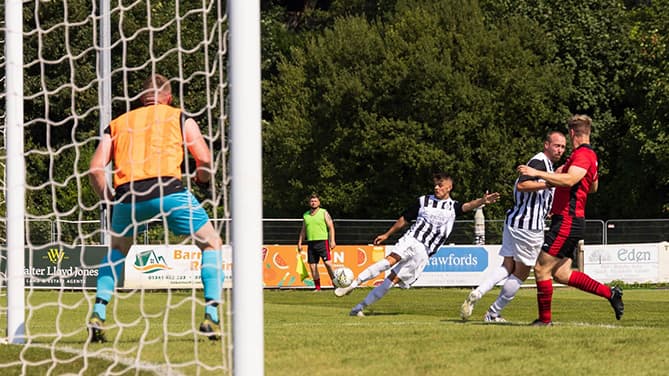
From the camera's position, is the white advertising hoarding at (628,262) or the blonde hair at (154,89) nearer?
the blonde hair at (154,89)

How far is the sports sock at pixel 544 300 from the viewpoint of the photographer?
12.1 meters

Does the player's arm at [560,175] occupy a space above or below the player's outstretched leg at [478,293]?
above

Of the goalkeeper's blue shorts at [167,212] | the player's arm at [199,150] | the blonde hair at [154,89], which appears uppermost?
the blonde hair at [154,89]

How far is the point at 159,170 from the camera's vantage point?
8.91 meters

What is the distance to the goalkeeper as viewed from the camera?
9.02 meters

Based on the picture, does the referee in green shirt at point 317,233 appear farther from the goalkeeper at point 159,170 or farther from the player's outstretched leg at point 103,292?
the goalkeeper at point 159,170

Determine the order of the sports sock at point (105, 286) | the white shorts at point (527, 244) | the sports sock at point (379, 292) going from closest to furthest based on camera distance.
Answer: the sports sock at point (105, 286) → the white shorts at point (527, 244) → the sports sock at point (379, 292)

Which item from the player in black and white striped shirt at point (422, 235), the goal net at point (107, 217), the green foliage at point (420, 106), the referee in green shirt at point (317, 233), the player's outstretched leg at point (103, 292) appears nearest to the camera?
the goal net at point (107, 217)

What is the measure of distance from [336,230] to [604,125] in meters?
23.9

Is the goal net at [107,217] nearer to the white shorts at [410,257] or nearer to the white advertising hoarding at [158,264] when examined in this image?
the white advertising hoarding at [158,264]

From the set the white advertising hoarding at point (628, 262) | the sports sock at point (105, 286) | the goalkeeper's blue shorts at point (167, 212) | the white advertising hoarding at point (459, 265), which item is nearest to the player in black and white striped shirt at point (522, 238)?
the goalkeeper's blue shorts at point (167, 212)

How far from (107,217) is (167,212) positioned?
1.96 ft

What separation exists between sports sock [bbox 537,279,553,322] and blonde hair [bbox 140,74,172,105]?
14.7 feet

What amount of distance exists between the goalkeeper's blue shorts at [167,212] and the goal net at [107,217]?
0.43 ft
